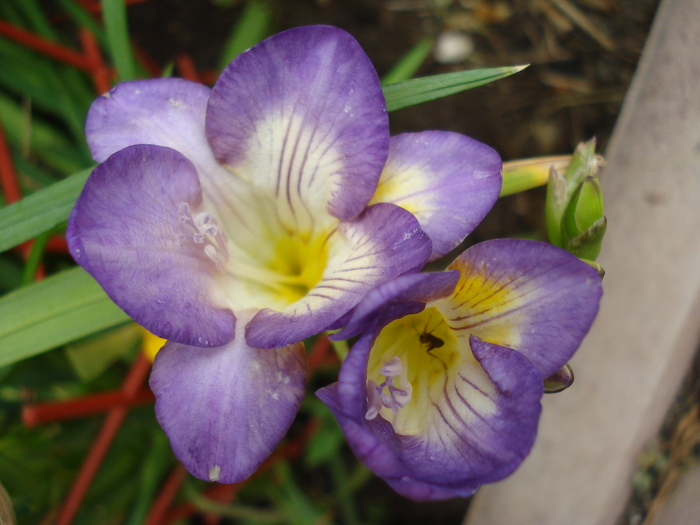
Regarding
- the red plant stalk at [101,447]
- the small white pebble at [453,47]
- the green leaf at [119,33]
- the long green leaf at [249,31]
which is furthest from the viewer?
the small white pebble at [453,47]

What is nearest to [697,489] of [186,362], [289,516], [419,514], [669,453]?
[669,453]

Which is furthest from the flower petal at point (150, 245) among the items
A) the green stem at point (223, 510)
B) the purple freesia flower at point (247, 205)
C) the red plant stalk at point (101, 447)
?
the green stem at point (223, 510)

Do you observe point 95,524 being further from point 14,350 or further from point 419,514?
point 419,514

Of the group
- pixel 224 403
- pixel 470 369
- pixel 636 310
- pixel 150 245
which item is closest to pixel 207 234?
pixel 150 245

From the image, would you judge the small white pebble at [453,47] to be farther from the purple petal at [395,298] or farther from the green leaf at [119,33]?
the purple petal at [395,298]

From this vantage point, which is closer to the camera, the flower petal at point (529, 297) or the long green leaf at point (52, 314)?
the flower petal at point (529, 297)

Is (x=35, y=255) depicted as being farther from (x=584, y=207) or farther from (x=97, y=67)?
(x=584, y=207)
